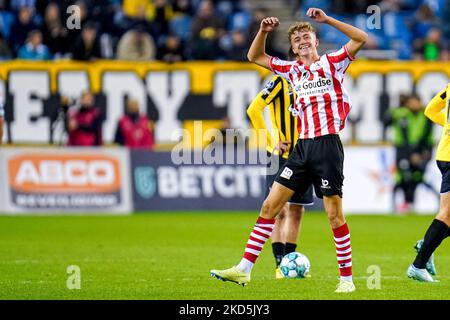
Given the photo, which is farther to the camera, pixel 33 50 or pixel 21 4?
pixel 21 4

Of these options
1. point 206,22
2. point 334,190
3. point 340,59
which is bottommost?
point 334,190

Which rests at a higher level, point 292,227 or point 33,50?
point 33,50

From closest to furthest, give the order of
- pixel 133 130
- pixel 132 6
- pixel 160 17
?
pixel 133 130
pixel 160 17
pixel 132 6

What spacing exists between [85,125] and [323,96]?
13321mm

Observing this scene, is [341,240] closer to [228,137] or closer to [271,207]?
[271,207]

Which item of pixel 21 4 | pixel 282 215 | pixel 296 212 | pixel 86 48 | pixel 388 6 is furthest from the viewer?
pixel 388 6

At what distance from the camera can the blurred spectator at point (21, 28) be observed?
24.8 meters

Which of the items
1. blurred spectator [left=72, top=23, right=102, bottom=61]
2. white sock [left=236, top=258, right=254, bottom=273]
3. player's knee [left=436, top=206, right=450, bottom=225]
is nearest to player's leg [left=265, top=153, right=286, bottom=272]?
white sock [left=236, top=258, right=254, bottom=273]

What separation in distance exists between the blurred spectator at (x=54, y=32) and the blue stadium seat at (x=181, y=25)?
10.6 ft

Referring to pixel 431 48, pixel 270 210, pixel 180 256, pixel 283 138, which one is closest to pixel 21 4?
pixel 431 48

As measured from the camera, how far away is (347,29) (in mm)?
9875

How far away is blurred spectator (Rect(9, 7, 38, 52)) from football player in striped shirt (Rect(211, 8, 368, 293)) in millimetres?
15090

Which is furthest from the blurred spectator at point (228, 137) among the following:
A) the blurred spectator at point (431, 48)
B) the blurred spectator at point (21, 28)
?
the blurred spectator at point (431, 48)
